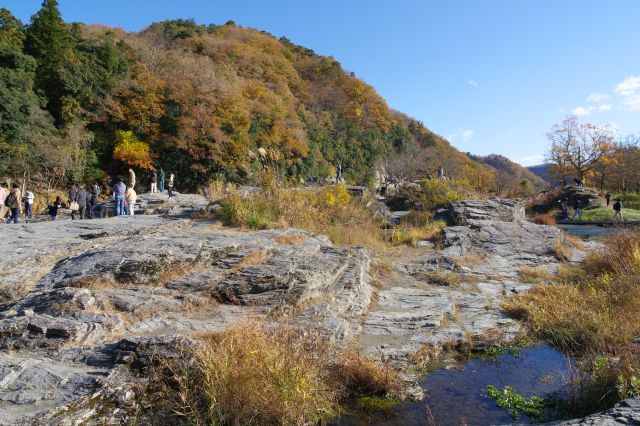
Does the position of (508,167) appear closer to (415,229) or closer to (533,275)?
(415,229)

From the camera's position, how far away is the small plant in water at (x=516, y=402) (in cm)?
373

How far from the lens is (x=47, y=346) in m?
3.78

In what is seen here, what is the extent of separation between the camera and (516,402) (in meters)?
3.89

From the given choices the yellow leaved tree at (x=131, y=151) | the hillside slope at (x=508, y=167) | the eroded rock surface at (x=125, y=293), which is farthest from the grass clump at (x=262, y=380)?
the hillside slope at (x=508, y=167)

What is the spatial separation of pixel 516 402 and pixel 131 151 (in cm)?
2220

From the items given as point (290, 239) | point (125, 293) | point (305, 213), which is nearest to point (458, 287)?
point (290, 239)

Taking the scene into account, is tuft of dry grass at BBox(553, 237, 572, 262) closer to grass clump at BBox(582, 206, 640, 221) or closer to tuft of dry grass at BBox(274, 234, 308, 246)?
tuft of dry grass at BBox(274, 234, 308, 246)

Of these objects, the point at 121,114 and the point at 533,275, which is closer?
the point at 533,275

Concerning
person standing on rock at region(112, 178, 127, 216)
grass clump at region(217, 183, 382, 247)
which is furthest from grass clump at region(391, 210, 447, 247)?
person standing on rock at region(112, 178, 127, 216)

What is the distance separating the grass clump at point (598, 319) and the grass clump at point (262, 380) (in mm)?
1801

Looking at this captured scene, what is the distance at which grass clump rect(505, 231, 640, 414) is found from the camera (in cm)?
367

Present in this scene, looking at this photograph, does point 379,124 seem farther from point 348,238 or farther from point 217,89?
point 348,238

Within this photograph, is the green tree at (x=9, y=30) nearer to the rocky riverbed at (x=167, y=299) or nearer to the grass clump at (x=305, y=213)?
the grass clump at (x=305, y=213)

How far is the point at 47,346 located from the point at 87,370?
0.56 meters
